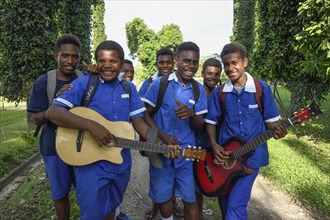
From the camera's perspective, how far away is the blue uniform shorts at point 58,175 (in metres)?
3.01

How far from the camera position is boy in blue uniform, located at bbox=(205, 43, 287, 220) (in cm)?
303

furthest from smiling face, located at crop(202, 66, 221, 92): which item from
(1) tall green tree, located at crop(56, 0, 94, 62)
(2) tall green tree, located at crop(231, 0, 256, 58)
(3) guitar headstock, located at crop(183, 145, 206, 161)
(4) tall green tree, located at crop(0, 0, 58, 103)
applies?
(2) tall green tree, located at crop(231, 0, 256, 58)

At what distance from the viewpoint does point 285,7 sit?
29.1ft

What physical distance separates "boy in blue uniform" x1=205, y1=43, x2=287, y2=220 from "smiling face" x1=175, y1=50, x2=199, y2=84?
32cm

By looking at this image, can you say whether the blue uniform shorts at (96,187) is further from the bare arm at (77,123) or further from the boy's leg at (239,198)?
the boy's leg at (239,198)

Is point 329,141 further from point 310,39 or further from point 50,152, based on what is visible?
point 50,152

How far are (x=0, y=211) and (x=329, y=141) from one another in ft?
26.4

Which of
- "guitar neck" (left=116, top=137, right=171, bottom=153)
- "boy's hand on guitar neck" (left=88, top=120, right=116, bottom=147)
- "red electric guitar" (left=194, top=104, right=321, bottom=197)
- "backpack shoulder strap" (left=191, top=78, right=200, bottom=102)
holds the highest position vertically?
"backpack shoulder strap" (left=191, top=78, right=200, bottom=102)

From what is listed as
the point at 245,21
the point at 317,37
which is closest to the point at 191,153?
the point at 317,37

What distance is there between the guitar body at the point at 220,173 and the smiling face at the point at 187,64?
0.85 m

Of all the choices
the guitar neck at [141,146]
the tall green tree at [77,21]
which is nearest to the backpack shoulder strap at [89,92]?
the guitar neck at [141,146]

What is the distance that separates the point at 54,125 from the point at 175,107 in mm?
1291

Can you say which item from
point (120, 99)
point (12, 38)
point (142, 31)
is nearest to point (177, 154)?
point (120, 99)

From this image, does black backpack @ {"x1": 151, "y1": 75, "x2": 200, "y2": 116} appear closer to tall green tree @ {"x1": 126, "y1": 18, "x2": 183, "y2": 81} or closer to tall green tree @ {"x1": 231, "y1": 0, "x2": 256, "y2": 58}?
tall green tree @ {"x1": 231, "y1": 0, "x2": 256, "y2": 58}
